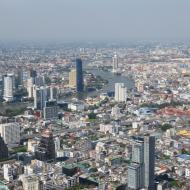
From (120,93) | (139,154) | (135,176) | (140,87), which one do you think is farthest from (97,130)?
(140,87)

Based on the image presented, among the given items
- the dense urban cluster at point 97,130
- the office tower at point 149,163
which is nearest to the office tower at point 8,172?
the dense urban cluster at point 97,130

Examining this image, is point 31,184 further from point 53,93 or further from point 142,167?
point 53,93

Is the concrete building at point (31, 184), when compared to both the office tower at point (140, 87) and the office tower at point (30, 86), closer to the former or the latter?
the office tower at point (30, 86)

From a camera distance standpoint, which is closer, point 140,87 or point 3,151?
point 3,151

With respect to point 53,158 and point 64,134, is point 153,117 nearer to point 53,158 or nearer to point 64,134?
point 64,134

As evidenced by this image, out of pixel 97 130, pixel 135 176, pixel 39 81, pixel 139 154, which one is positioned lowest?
pixel 97 130

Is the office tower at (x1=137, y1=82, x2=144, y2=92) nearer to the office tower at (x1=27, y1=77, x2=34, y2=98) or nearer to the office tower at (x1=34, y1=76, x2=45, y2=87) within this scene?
the office tower at (x1=34, y1=76, x2=45, y2=87)

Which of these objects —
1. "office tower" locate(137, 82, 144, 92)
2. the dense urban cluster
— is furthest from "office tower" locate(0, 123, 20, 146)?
"office tower" locate(137, 82, 144, 92)

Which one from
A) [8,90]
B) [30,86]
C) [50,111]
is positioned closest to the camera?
[50,111]
